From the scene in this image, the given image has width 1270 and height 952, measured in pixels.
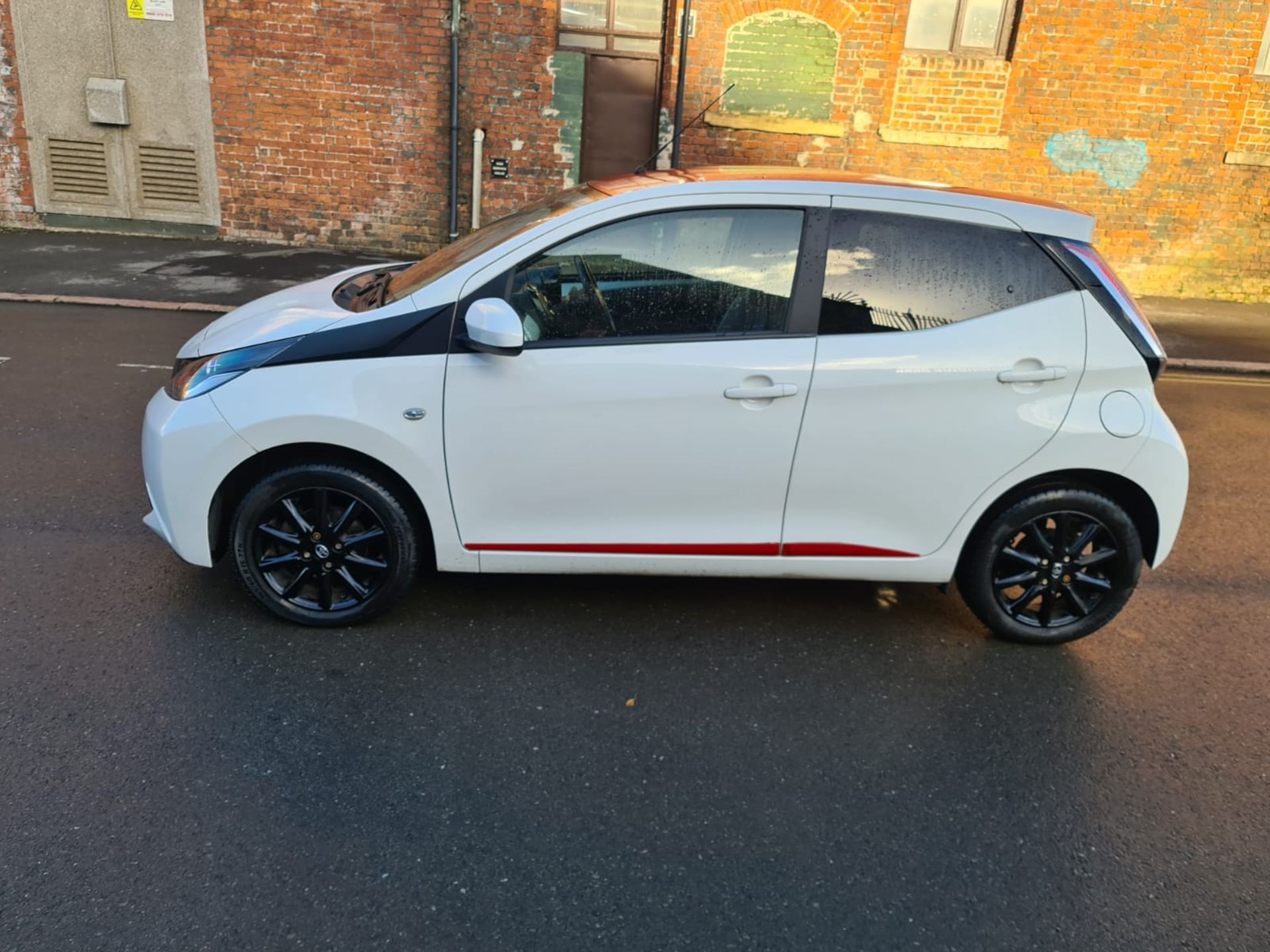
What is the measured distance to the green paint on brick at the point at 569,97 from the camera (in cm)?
1273

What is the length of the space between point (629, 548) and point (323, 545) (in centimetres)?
118

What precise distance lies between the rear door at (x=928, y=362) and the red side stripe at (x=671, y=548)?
0.13 metres

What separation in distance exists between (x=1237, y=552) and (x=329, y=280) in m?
4.80

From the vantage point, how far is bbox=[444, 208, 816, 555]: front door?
386cm

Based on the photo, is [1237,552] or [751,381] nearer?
[751,381]

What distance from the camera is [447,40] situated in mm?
12562

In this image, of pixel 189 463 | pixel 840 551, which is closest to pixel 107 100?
pixel 189 463

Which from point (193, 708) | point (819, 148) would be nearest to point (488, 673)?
point (193, 708)

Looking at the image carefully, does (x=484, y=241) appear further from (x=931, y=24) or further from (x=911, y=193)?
(x=931, y=24)

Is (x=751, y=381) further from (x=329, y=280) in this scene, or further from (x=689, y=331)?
(x=329, y=280)

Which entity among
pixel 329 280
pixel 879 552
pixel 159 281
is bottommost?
pixel 159 281

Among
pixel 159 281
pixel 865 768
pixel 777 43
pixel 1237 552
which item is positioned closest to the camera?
pixel 865 768

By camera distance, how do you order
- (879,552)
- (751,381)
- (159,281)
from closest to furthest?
(751,381) → (879,552) → (159,281)

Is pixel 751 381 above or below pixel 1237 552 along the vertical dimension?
above
